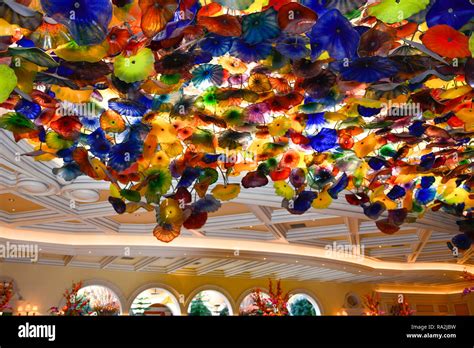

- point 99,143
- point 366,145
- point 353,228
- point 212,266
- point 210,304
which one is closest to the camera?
point 99,143

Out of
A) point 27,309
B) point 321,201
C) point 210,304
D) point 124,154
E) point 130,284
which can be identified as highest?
point 124,154

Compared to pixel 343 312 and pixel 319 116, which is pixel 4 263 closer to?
pixel 319 116

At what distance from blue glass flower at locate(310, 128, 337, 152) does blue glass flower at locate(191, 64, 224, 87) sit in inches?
31.4

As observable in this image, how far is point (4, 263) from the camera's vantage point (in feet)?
38.5

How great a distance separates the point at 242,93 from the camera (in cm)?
270

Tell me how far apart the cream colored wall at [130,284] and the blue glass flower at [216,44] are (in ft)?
38.1

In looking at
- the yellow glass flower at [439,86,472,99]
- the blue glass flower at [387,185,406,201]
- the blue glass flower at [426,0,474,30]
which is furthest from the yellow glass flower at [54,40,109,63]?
the blue glass flower at [387,185,406,201]

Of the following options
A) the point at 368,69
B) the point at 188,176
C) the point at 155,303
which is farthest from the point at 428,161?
the point at 155,303

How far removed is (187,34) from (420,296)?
22735 mm

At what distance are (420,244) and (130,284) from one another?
351 inches

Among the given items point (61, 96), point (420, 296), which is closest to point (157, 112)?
point (61, 96)

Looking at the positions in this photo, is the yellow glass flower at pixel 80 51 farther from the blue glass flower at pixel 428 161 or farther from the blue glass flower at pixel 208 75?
the blue glass flower at pixel 428 161

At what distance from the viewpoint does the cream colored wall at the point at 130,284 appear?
1234cm

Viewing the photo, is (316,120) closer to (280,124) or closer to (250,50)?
(280,124)
